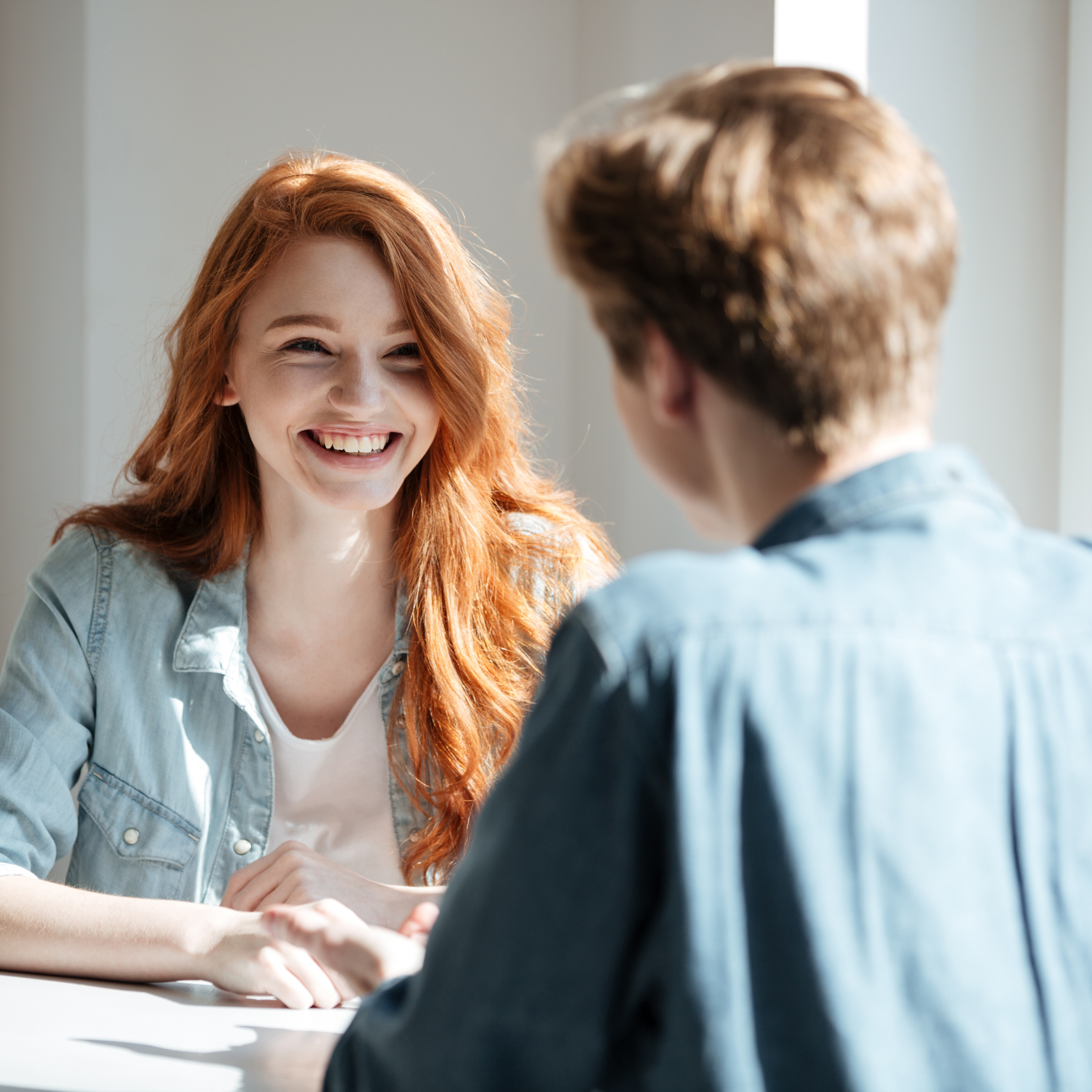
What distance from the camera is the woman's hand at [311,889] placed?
1176mm

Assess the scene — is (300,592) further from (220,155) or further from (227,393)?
(220,155)

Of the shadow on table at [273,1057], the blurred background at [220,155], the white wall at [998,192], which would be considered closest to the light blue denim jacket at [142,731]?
the shadow on table at [273,1057]

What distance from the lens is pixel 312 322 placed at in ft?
4.81

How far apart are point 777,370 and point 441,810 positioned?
3.30 ft

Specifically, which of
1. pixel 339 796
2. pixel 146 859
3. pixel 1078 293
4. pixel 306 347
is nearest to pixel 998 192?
pixel 1078 293

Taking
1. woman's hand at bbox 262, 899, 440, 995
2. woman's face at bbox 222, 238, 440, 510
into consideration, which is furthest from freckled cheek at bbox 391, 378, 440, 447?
woman's hand at bbox 262, 899, 440, 995

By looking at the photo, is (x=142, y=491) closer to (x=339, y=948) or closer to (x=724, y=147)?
(x=339, y=948)

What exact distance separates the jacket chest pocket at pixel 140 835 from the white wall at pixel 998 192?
117 centimetres

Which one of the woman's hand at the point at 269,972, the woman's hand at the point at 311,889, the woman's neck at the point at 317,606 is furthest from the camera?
the woman's neck at the point at 317,606

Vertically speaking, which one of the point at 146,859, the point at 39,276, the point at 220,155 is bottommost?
the point at 146,859

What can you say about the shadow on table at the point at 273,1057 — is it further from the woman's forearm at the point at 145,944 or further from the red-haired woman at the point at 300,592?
the red-haired woman at the point at 300,592

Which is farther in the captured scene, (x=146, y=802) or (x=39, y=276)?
(x=39, y=276)

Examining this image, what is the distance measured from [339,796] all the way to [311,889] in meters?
0.33

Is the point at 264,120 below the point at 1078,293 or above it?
above
